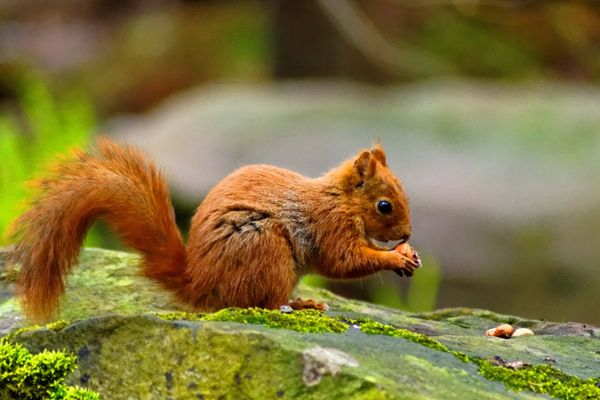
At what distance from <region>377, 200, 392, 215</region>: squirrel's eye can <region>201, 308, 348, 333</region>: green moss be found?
2.59ft

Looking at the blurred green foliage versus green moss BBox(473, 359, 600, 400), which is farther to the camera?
the blurred green foliage

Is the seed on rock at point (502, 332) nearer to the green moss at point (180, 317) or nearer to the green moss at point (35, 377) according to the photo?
the green moss at point (180, 317)

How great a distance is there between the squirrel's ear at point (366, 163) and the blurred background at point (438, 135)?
1169 millimetres

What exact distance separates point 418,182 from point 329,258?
14.0 feet

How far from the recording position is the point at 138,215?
338cm

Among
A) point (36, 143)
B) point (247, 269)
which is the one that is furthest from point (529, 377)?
point (36, 143)

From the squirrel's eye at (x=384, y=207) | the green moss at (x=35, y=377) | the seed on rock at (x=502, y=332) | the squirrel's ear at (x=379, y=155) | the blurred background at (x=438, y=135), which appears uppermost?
the blurred background at (x=438, y=135)

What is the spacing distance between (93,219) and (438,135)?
5.38 metres

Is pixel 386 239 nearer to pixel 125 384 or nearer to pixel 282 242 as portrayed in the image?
pixel 282 242

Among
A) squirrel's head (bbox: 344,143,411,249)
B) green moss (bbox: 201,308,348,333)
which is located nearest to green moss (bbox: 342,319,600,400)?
green moss (bbox: 201,308,348,333)

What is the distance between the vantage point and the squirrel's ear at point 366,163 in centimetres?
370

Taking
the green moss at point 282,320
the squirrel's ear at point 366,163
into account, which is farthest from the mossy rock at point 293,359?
the squirrel's ear at point 366,163

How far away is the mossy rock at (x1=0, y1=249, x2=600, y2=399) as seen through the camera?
2.51 meters

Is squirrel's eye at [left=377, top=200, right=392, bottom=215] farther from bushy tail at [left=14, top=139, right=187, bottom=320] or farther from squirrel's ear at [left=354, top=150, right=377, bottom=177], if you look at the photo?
bushy tail at [left=14, top=139, right=187, bottom=320]
